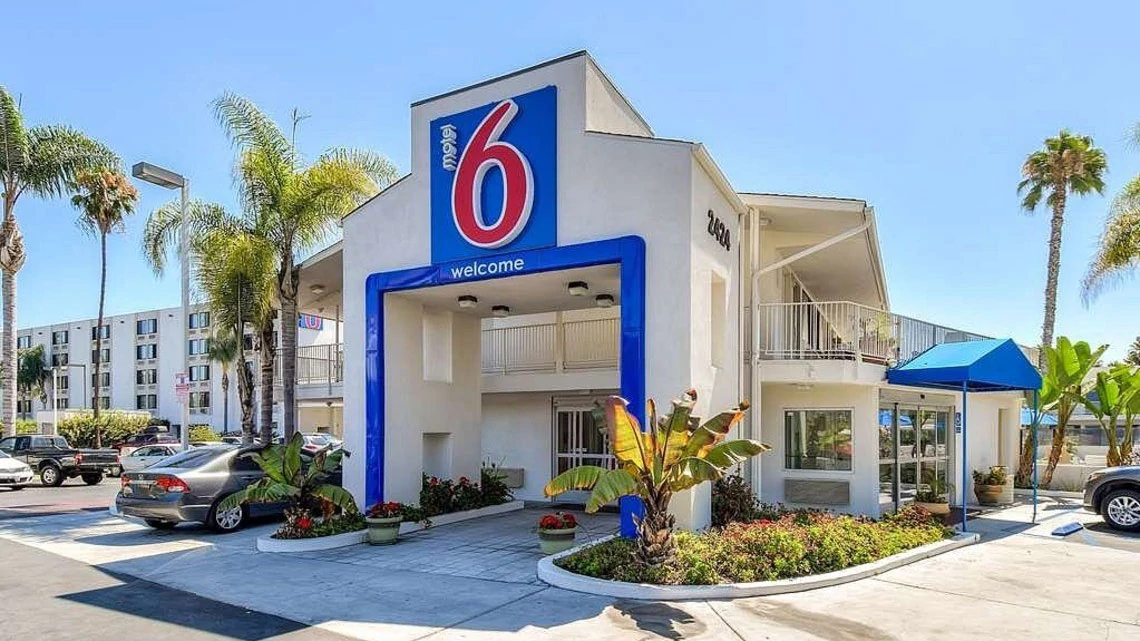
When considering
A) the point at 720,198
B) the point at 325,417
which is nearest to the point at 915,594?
the point at 720,198

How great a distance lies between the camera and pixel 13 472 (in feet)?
75.5

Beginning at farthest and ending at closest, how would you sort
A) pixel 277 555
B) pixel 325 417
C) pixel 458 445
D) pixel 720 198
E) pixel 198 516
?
pixel 325 417 → pixel 458 445 → pixel 198 516 → pixel 720 198 → pixel 277 555

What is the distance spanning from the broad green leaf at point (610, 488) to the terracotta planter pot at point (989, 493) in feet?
39.2

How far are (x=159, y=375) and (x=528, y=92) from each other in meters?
62.3

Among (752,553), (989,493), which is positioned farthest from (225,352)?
(752,553)

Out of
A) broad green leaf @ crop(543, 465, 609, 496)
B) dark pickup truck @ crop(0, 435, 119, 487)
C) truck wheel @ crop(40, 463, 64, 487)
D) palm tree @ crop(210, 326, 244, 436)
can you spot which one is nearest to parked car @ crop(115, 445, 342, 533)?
palm tree @ crop(210, 326, 244, 436)

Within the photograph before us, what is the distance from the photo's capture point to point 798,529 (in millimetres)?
10438

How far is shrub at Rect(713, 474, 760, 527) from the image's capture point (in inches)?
455

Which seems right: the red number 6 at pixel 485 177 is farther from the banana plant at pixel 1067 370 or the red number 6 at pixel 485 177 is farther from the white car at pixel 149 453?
the white car at pixel 149 453

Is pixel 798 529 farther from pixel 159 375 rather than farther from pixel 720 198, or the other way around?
pixel 159 375

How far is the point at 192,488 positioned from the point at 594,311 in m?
8.51

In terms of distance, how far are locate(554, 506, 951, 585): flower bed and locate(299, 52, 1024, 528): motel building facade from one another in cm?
102

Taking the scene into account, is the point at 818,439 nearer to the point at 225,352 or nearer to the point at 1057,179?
the point at 1057,179

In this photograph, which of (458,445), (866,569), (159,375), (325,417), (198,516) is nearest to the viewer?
(866,569)
